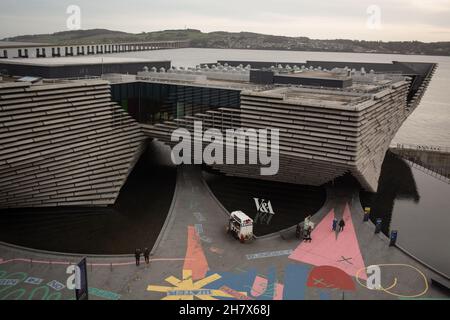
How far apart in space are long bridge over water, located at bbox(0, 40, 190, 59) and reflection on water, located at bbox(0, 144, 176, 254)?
25.2 meters

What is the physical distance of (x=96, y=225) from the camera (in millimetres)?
29953

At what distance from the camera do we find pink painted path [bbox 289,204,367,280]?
25105 mm

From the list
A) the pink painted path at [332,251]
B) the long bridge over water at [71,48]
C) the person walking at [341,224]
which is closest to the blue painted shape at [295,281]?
the pink painted path at [332,251]

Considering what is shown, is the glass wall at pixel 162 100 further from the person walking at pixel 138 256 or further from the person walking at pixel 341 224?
the person walking at pixel 138 256

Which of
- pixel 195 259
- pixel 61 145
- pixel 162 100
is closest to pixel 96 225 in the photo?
pixel 61 145

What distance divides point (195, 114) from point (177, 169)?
24.1 ft

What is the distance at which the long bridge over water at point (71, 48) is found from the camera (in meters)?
51.3

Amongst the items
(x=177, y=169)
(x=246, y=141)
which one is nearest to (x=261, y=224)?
(x=246, y=141)

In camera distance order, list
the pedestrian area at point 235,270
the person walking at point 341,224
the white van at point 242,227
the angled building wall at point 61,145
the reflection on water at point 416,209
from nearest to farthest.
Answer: the pedestrian area at point 235,270 → the white van at point 242,227 → the angled building wall at point 61,145 → the reflection on water at point 416,209 → the person walking at point 341,224

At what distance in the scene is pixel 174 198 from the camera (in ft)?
116

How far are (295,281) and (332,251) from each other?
4.91 meters

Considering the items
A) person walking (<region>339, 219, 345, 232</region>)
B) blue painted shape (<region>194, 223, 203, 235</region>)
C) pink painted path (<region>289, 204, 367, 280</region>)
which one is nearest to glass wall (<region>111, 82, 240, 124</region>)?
blue painted shape (<region>194, 223, 203, 235</region>)

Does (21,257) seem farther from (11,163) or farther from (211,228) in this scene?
(211,228)

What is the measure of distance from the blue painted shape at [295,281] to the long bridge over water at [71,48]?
4080 cm
